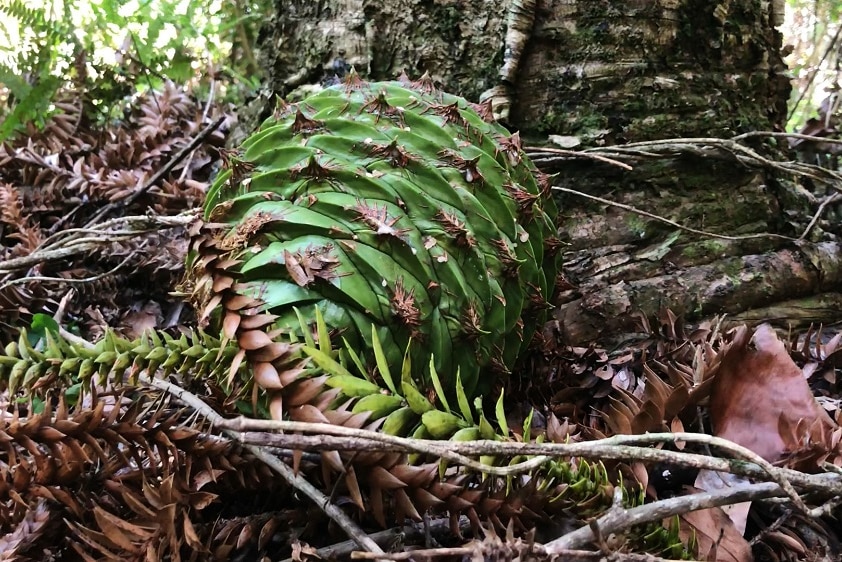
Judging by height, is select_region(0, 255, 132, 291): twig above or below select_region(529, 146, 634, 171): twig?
below

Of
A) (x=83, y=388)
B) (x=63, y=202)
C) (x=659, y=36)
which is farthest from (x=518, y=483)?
(x=63, y=202)

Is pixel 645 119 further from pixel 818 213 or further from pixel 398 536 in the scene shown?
pixel 398 536

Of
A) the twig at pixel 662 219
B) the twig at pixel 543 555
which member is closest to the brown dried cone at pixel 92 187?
the twig at pixel 662 219

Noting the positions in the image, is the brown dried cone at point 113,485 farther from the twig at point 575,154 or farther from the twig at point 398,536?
the twig at point 575,154

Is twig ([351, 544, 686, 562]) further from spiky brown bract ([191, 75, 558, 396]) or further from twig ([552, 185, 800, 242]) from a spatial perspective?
twig ([552, 185, 800, 242])

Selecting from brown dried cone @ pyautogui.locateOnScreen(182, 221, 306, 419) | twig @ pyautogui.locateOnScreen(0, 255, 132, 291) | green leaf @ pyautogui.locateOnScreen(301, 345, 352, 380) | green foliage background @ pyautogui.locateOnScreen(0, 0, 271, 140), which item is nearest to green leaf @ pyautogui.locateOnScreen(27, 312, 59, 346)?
twig @ pyautogui.locateOnScreen(0, 255, 132, 291)

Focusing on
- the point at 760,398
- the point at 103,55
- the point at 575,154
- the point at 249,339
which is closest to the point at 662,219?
the point at 575,154
